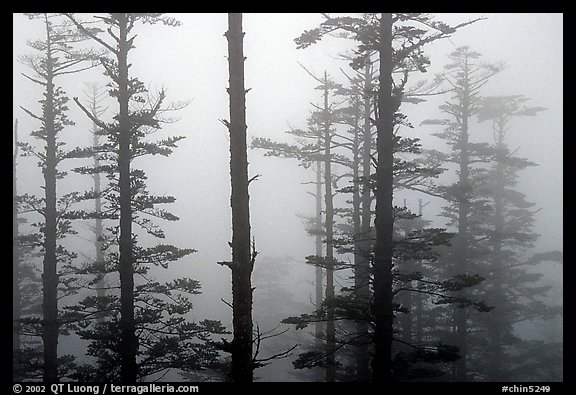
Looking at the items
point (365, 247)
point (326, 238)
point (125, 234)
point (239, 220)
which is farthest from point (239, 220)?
point (326, 238)

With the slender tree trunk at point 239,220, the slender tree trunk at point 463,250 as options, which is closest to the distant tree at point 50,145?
the slender tree trunk at point 239,220

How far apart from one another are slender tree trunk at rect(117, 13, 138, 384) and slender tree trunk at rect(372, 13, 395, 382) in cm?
756

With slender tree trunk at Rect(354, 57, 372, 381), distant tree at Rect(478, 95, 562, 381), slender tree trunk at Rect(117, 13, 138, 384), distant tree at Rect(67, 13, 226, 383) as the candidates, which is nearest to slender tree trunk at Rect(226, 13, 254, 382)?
distant tree at Rect(67, 13, 226, 383)

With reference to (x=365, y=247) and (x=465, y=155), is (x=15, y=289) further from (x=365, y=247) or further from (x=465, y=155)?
(x=465, y=155)

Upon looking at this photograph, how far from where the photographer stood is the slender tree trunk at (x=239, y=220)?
5.61 m

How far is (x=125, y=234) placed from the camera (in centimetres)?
1149

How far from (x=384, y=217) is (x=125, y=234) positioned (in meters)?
8.43

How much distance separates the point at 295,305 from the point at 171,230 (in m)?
54.2

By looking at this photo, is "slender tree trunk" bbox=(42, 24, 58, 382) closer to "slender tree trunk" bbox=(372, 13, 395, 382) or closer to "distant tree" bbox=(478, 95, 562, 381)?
"slender tree trunk" bbox=(372, 13, 395, 382)

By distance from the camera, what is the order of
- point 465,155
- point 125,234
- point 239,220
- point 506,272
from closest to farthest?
point 239,220 → point 125,234 → point 465,155 → point 506,272

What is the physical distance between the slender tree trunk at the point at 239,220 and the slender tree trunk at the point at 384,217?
4.37 m

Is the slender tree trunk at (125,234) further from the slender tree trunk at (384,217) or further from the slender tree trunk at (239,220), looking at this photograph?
the slender tree trunk at (384,217)

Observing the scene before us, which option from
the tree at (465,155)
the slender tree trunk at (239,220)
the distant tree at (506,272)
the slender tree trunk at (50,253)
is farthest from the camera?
the distant tree at (506,272)

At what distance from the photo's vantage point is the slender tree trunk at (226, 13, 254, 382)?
5.61m
